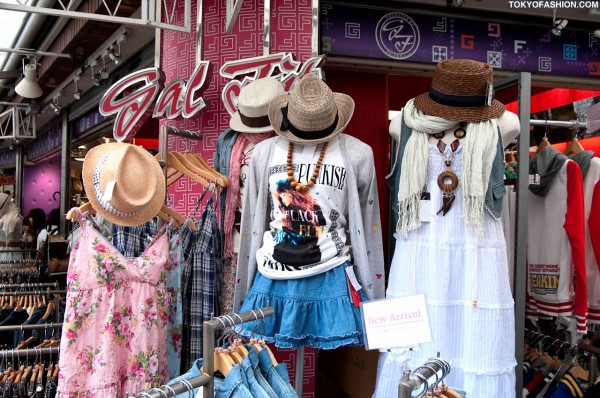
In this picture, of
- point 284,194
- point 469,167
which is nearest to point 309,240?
point 284,194

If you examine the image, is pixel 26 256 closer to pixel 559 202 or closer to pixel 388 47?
pixel 388 47

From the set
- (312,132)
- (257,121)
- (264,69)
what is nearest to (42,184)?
(264,69)

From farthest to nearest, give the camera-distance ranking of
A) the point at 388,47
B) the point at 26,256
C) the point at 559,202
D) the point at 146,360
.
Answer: the point at 26,256 → the point at 388,47 → the point at 559,202 → the point at 146,360

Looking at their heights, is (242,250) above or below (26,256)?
above

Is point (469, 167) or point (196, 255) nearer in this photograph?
point (469, 167)

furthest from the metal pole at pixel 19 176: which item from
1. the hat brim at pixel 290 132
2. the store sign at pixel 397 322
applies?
the store sign at pixel 397 322

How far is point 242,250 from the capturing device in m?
2.41

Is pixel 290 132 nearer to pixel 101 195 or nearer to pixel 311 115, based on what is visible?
pixel 311 115

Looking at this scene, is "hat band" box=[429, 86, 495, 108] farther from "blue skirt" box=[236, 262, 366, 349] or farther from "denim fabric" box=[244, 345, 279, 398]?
"denim fabric" box=[244, 345, 279, 398]

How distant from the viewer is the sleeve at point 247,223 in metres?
2.38

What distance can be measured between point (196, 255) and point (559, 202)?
1.97 m

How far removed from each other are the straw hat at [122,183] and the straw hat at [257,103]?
60 centimetres

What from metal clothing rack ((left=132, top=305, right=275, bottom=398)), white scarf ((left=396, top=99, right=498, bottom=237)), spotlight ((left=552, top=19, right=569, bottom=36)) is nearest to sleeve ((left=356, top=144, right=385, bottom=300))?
white scarf ((left=396, top=99, right=498, bottom=237))

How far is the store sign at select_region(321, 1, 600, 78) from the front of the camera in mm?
3975
